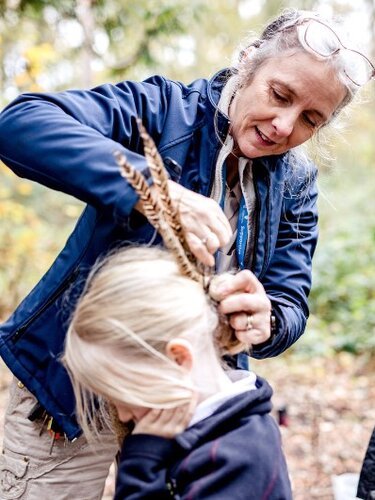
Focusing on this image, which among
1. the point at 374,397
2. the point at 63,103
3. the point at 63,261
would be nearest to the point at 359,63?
the point at 63,103

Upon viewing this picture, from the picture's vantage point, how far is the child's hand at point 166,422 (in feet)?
4.71

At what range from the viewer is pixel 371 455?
216 cm

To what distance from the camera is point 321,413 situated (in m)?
4.94

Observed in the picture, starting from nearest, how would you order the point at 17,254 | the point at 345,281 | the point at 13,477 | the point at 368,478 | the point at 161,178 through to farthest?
the point at 161,178 → the point at 13,477 → the point at 368,478 → the point at 17,254 → the point at 345,281

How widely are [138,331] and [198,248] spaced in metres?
0.25

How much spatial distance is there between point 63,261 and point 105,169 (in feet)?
1.63

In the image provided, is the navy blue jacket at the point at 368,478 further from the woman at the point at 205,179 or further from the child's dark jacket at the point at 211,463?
the child's dark jacket at the point at 211,463

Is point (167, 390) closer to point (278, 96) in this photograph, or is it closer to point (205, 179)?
point (205, 179)

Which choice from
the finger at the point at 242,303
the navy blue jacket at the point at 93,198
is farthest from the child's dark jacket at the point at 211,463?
the navy blue jacket at the point at 93,198

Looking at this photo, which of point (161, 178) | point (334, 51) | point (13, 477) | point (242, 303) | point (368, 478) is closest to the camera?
point (161, 178)

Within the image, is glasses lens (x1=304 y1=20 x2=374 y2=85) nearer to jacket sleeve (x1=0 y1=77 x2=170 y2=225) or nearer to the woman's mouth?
the woman's mouth

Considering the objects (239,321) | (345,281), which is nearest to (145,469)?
(239,321)

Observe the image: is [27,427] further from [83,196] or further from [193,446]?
[83,196]

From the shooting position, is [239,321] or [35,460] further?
[35,460]
